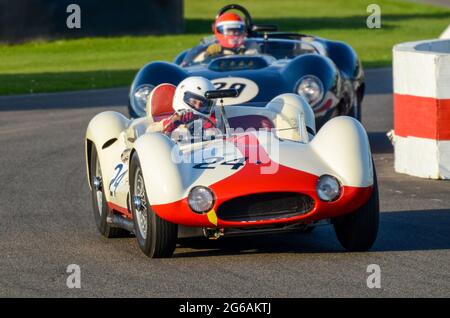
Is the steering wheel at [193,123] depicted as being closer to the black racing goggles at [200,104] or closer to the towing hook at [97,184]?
the black racing goggles at [200,104]

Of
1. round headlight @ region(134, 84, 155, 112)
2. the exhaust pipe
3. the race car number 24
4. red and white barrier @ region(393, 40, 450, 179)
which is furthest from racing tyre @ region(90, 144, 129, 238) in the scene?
round headlight @ region(134, 84, 155, 112)

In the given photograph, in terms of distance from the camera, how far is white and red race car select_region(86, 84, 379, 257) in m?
7.72

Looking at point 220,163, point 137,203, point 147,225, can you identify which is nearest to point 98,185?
point 137,203

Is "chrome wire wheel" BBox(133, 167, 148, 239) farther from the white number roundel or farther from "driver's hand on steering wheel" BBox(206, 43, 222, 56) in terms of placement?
"driver's hand on steering wheel" BBox(206, 43, 222, 56)

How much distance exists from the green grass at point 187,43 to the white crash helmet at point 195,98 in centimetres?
1299

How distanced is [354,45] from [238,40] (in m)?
16.8

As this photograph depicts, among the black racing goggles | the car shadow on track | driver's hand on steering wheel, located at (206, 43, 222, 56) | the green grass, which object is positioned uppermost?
the black racing goggles

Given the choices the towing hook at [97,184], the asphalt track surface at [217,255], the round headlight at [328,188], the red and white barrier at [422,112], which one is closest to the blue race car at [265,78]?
the asphalt track surface at [217,255]

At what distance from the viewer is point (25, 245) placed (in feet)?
28.9

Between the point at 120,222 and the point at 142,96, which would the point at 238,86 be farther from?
the point at 120,222

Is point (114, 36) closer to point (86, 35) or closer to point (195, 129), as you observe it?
point (86, 35)

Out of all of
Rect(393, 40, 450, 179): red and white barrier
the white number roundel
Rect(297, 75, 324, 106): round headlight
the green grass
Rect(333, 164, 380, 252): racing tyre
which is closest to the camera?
Rect(333, 164, 380, 252): racing tyre

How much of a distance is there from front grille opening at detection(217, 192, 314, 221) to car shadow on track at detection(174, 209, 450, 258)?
1.61 feet
